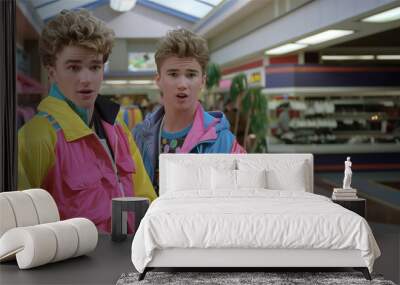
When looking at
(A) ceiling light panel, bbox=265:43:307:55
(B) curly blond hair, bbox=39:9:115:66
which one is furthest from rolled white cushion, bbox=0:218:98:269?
(A) ceiling light panel, bbox=265:43:307:55

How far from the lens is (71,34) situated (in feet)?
23.9

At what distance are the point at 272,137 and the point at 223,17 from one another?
70.5 inches

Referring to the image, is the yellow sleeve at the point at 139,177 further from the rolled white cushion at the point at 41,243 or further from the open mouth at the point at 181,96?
the rolled white cushion at the point at 41,243

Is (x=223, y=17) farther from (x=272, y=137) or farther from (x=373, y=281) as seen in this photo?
(x=373, y=281)

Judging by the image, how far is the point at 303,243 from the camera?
492 cm

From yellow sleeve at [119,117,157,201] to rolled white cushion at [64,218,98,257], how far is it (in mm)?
1501

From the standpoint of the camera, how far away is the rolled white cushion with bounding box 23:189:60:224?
580cm

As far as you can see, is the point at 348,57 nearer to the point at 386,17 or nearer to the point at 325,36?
the point at 325,36

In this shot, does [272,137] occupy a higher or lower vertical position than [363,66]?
lower

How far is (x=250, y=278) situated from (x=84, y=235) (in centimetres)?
156

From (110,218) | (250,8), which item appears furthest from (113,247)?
(250,8)

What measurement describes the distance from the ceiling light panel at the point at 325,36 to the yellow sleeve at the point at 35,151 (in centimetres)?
327

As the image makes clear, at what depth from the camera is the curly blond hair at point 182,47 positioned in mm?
7246

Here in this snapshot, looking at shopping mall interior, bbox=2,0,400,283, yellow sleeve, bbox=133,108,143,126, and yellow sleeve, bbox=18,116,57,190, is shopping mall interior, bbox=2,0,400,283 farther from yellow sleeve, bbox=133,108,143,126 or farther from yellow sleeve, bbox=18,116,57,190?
yellow sleeve, bbox=18,116,57,190
